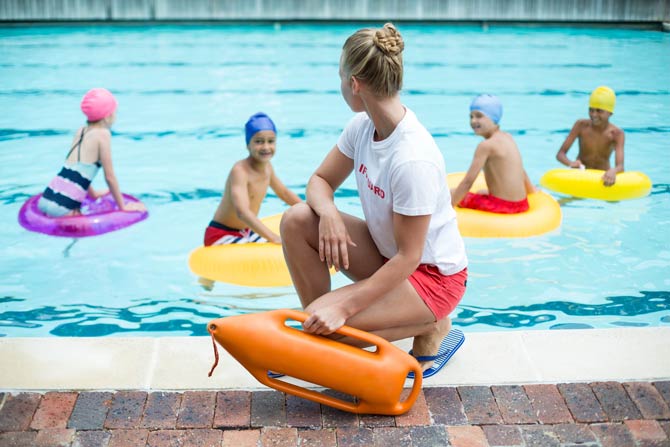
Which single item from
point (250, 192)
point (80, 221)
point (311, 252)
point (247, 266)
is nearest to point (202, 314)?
point (247, 266)

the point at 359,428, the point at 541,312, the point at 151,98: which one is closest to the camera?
the point at 359,428

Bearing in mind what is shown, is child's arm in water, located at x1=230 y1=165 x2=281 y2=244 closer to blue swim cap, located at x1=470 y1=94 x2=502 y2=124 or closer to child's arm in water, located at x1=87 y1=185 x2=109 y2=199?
child's arm in water, located at x1=87 y1=185 x2=109 y2=199

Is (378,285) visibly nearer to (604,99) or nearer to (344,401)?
(344,401)

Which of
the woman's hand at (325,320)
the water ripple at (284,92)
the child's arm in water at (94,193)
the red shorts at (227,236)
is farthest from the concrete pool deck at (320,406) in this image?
the water ripple at (284,92)

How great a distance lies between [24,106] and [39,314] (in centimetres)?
655

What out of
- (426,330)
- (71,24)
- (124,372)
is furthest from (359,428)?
(71,24)

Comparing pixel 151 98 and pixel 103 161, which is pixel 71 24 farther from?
pixel 103 161

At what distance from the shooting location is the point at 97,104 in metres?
5.62

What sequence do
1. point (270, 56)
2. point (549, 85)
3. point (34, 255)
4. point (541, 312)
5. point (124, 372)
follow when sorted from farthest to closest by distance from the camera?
1. point (270, 56)
2. point (549, 85)
3. point (34, 255)
4. point (541, 312)
5. point (124, 372)

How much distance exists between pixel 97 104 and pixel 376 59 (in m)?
3.45

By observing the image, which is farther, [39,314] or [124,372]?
[39,314]

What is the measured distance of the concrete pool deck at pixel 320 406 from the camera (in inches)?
107

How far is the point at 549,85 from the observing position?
39.0ft

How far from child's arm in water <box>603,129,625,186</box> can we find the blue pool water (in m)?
0.26
